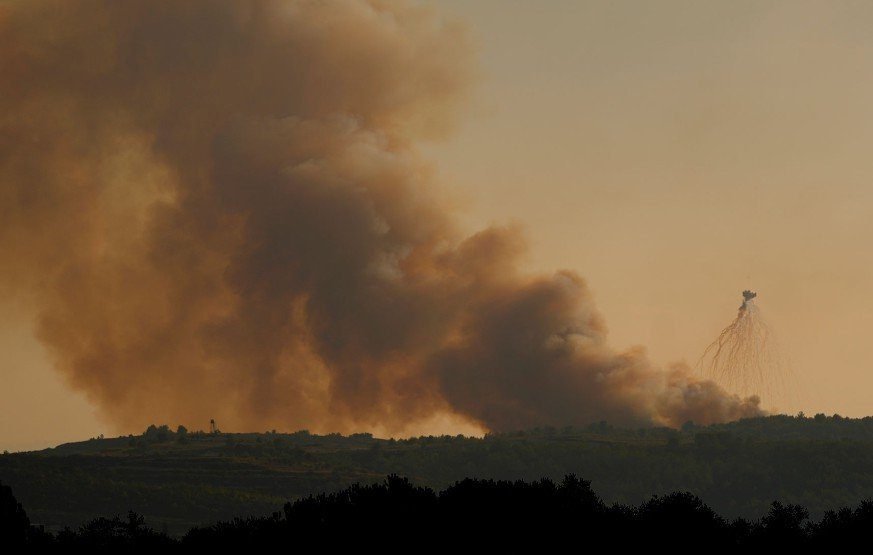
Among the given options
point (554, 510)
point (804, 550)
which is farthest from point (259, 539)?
point (804, 550)

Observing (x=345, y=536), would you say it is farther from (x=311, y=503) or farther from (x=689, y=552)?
(x=689, y=552)

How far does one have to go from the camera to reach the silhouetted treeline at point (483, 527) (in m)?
85.7

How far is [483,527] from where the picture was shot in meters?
87.2

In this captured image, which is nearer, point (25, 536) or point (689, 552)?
point (689, 552)

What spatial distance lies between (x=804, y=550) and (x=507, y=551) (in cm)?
1747

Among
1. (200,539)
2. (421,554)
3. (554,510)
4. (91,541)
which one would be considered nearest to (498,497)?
(554,510)

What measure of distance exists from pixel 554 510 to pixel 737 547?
1136cm

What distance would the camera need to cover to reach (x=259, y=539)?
90.2m

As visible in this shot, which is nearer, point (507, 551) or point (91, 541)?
point (507, 551)

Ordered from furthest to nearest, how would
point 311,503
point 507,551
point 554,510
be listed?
point 311,503
point 554,510
point 507,551

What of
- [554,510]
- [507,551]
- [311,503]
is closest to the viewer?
[507,551]

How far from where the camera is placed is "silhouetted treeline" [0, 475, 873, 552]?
8569cm

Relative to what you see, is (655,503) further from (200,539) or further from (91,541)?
(91,541)

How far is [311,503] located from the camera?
96688 mm
